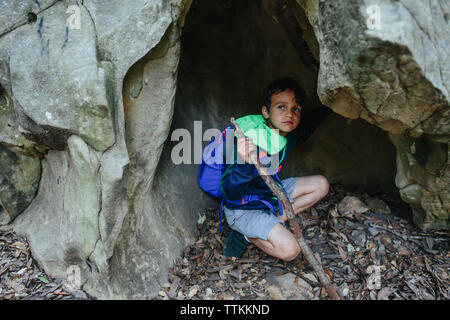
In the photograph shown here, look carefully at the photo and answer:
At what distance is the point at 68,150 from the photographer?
2479mm

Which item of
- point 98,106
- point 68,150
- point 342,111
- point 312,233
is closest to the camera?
point 98,106

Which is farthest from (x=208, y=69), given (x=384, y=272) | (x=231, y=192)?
(x=384, y=272)

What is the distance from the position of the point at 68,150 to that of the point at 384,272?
7.84ft

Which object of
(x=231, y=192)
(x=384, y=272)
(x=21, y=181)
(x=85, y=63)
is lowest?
(x=384, y=272)

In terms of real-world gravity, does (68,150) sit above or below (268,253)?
above

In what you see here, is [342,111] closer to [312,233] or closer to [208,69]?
[312,233]

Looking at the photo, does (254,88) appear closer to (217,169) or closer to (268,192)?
(217,169)

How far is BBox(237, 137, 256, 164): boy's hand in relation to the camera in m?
2.54

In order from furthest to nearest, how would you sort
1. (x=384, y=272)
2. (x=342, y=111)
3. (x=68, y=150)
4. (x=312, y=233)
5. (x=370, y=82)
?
(x=312, y=233) < (x=384, y=272) < (x=68, y=150) < (x=342, y=111) < (x=370, y=82)

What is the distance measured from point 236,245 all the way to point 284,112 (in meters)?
1.14

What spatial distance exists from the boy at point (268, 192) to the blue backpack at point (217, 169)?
4 cm

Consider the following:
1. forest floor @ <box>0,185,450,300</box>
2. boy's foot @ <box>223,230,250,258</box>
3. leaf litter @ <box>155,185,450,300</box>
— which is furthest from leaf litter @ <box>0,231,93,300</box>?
boy's foot @ <box>223,230,250,258</box>

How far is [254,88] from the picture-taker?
365 centimetres

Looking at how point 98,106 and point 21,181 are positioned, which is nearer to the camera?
point 98,106
